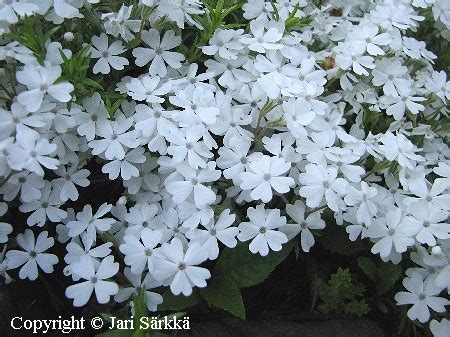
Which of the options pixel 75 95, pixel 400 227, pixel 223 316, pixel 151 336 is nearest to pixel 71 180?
pixel 75 95

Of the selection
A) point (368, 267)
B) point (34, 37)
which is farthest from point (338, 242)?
point (34, 37)

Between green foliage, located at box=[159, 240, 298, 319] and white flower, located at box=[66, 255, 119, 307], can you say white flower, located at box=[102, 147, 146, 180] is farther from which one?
green foliage, located at box=[159, 240, 298, 319]

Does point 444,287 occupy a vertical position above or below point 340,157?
below

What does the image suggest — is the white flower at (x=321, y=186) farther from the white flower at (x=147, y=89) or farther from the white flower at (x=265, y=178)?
the white flower at (x=147, y=89)

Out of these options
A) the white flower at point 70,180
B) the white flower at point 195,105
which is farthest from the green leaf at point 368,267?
the white flower at point 70,180

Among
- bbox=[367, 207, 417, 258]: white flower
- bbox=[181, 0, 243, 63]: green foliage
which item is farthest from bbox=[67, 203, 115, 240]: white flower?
bbox=[367, 207, 417, 258]: white flower

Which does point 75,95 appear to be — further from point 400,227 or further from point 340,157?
point 400,227
